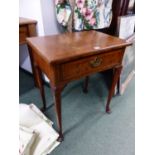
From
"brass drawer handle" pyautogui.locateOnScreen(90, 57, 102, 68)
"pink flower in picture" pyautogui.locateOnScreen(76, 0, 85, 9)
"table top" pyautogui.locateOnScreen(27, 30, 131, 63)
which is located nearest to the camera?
"table top" pyautogui.locateOnScreen(27, 30, 131, 63)

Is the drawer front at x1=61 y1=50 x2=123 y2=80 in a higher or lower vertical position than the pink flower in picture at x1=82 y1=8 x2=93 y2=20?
lower

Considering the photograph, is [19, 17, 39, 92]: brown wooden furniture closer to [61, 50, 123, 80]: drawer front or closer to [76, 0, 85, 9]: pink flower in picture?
[76, 0, 85, 9]: pink flower in picture

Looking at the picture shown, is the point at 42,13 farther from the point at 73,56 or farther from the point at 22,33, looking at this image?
the point at 73,56

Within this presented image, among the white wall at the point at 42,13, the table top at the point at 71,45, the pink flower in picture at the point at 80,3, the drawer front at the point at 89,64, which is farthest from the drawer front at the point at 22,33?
the drawer front at the point at 89,64

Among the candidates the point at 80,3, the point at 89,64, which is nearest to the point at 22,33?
the point at 80,3

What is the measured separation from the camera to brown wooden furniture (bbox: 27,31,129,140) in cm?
93

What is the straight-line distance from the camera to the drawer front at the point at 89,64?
3.19 ft

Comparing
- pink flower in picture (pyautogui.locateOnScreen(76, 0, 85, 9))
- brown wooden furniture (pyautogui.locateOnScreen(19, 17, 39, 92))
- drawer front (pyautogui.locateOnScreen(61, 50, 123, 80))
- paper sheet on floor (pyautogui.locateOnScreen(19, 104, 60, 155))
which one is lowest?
paper sheet on floor (pyautogui.locateOnScreen(19, 104, 60, 155))

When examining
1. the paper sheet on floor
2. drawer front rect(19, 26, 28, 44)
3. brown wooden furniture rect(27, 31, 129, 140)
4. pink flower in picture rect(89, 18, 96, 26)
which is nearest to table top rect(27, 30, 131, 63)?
brown wooden furniture rect(27, 31, 129, 140)

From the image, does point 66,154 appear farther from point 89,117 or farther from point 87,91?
point 87,91

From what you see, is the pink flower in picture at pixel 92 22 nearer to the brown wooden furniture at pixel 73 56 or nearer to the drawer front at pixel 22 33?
the brown wooden furniture at pixel 73 56
